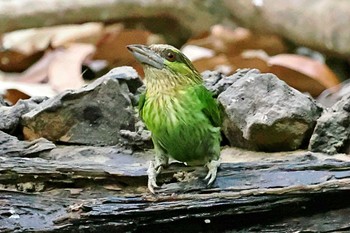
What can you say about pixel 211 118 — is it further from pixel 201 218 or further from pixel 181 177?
pixel 201 218

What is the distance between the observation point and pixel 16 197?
8.73ft

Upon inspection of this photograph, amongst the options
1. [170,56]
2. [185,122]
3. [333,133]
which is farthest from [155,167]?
[333,133]

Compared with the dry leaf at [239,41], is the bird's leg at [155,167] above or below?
below

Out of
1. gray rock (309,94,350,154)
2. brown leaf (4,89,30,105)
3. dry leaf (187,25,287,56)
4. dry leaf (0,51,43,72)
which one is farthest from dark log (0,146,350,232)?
dry leaf (187,25,287,56)

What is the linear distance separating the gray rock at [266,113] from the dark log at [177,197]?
7.9 inches

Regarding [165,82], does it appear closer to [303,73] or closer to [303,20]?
[303,73]

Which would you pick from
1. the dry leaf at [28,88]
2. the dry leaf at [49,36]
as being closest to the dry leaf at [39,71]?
the dry leaf at [28,88]

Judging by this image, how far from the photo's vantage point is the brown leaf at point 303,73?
461 centimetres

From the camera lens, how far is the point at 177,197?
259cm

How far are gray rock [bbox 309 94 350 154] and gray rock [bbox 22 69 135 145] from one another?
76 centimetres

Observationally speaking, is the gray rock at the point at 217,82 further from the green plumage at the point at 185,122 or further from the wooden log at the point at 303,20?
the wooden log at the point at 303,20

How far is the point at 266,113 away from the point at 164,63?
0.42m

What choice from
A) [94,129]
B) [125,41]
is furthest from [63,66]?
[94,129]

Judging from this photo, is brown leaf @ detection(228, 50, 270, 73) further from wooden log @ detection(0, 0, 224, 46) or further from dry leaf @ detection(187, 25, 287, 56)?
wooden log @ detection(0, 0, 224, 46)
